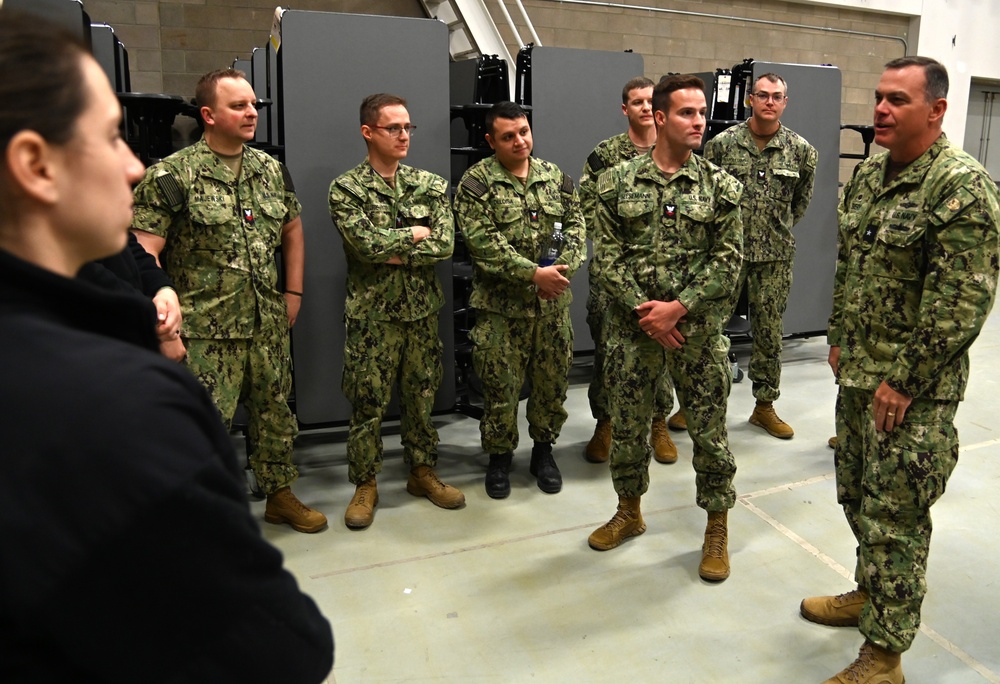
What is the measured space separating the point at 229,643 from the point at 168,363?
259 millimetres

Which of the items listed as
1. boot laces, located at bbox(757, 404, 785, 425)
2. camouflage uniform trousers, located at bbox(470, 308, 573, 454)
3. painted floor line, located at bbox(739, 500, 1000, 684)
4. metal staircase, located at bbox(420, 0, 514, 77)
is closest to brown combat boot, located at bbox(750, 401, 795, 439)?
boot laces, located at bbox(757, 404, 785, 425)

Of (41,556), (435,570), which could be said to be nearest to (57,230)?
(41,556)

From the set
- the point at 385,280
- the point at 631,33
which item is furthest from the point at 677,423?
the point at 631,33

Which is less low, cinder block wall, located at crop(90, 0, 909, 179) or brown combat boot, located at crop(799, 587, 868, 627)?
cinder block wall, located at crop(90, 0, 909, 179)

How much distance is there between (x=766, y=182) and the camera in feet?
13.9

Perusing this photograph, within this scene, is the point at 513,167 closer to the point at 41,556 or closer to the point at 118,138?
the point at 118,138

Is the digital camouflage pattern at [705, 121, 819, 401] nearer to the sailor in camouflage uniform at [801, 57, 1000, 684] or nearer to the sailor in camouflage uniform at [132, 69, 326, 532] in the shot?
the sailor in camouflage uniform at [801, 57, 1000, 684]

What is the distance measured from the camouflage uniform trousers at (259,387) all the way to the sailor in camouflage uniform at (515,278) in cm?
84

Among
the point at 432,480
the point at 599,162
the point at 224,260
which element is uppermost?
the point at 599,162

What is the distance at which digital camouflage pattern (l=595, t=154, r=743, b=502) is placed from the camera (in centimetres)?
267

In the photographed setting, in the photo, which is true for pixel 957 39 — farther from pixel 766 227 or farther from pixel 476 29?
pixel 766 227

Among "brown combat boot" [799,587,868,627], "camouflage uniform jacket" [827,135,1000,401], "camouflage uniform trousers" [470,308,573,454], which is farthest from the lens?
"camouflage uniform trousers" [470,308,573,454]

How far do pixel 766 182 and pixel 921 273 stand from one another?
7.61ft

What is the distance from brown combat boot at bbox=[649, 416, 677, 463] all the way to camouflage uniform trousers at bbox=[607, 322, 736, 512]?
37.0 inches
